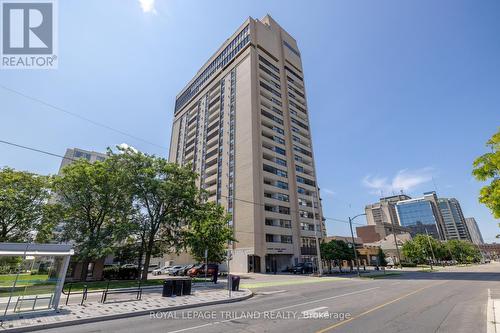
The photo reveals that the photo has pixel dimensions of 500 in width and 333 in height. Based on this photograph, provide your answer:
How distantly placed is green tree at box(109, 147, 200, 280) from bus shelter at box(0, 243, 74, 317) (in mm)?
13542

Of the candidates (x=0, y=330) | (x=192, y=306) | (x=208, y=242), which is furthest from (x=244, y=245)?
(x=0, y=330)

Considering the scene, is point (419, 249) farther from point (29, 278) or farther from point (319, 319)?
point (29, 278)

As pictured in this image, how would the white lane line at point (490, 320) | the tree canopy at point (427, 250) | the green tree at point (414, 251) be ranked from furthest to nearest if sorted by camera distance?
the tree canopy at point (427, 250) → the green tree at point (414, 251) → the white lane line at point (490, 320)

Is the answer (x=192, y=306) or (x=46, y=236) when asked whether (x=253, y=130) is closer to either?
(x=46, y=236)

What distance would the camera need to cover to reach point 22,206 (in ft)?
82.7

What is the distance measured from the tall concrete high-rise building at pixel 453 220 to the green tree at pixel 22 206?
217893 millimetres

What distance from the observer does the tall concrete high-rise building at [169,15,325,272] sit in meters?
46.6

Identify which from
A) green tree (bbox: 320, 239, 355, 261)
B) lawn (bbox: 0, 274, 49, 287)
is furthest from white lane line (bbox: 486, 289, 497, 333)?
green tree (bbox: 320, 239, 355, 261)

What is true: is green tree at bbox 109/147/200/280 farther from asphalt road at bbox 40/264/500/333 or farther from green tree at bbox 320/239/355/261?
green tree at bbox 320/239/355/261

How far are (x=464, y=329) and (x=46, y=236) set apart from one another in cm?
3336

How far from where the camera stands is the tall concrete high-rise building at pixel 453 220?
177375 mm

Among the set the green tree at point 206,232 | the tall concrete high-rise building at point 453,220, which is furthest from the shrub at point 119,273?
the tall concrete high-rise building at point 453,220

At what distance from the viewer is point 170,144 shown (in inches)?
3445

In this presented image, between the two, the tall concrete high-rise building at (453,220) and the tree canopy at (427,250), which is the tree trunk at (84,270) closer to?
the tree canopy at (427,250)
